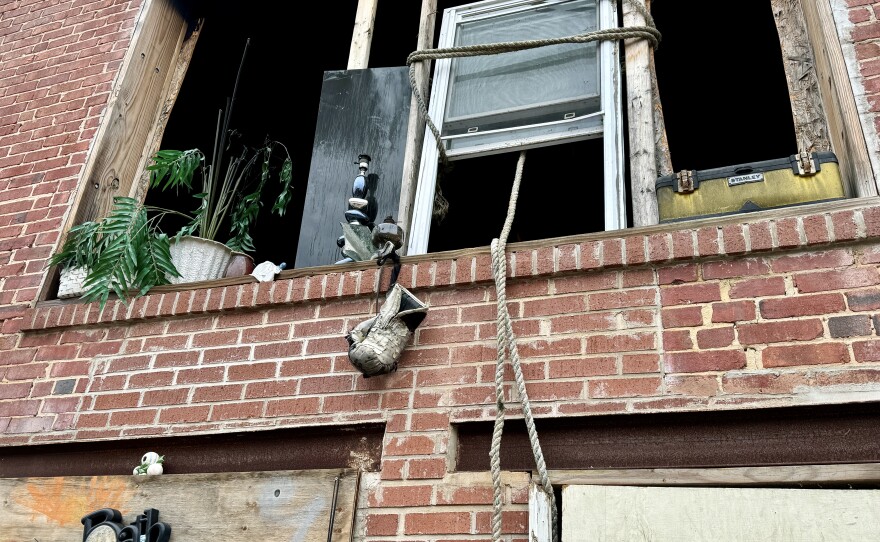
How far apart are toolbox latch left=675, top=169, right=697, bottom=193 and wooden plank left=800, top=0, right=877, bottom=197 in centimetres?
55

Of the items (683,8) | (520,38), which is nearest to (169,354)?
(520,38)

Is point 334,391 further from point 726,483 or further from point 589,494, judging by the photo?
point 726,483

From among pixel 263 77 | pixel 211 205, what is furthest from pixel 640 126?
pixel 263 77

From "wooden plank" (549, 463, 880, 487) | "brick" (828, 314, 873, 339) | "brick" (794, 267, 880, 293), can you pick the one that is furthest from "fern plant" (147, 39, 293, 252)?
"brick" (828, 314, 873, 339)

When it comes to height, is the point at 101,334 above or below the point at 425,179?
below

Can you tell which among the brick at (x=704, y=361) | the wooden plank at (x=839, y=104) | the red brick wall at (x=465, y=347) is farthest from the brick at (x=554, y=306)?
the wooden plank at (x=839, y=104)

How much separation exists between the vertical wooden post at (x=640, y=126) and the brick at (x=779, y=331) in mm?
637

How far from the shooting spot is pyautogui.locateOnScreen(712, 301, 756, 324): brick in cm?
262

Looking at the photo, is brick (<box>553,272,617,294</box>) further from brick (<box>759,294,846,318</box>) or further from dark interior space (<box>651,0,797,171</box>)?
dark interior space (<box>651,0,797,171</box>)

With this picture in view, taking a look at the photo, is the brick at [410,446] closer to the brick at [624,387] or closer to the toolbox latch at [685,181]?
the brick at [624,387]

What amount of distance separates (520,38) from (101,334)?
8.04 ft

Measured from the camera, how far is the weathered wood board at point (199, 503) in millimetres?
2781

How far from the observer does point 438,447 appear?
2756 mm

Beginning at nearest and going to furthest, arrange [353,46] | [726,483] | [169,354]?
[726,483]
[169,354]
[353,46]
